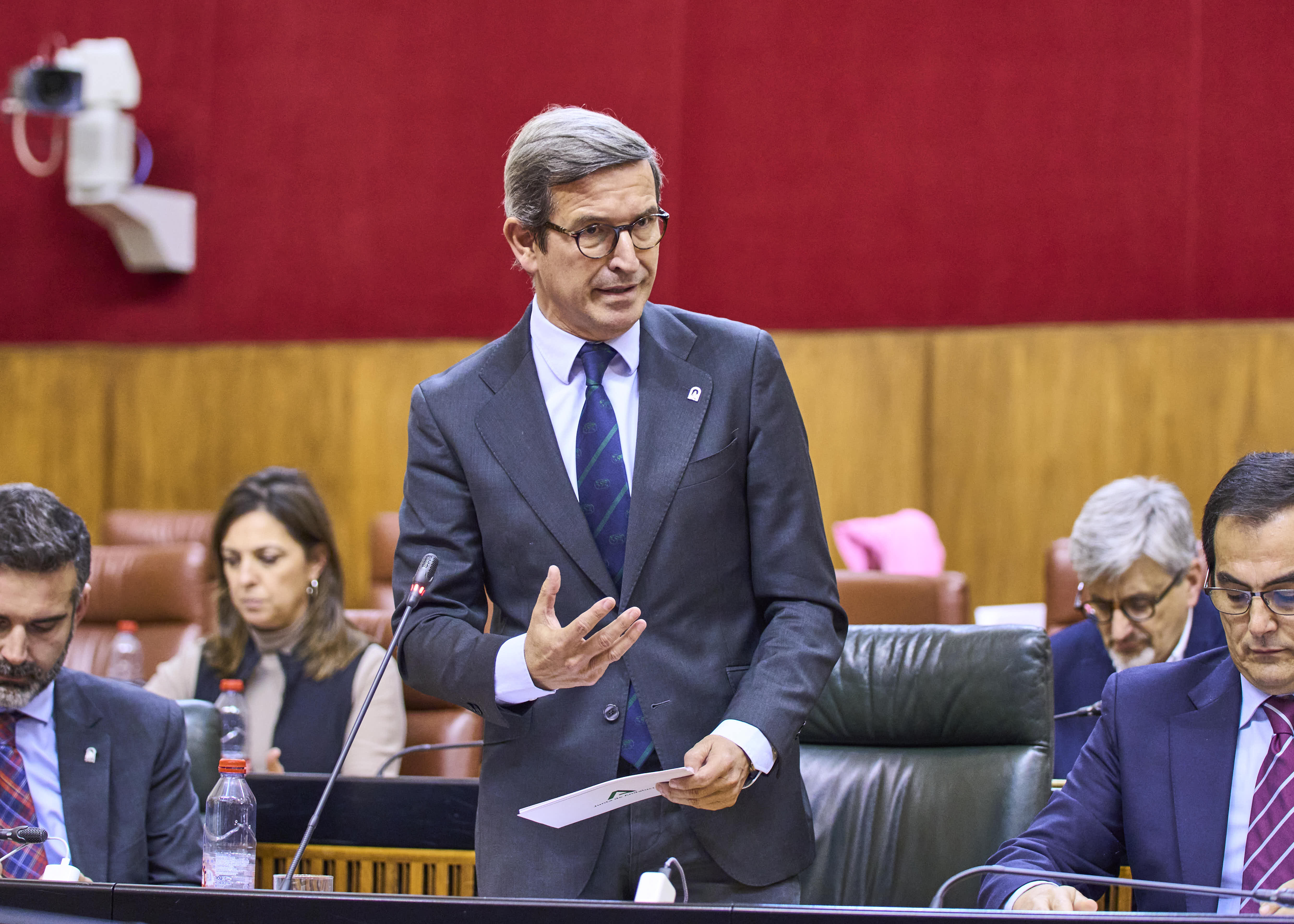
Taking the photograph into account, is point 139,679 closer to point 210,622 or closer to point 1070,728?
point 210,622

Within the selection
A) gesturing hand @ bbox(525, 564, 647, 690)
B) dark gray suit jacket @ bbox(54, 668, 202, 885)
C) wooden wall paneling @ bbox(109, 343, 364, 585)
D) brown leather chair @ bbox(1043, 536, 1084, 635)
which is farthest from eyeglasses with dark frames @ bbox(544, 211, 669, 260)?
wooden wall paneling @ bbox(109, 343, 364, 585)

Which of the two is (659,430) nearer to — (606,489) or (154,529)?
(606,489)

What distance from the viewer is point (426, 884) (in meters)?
2.04

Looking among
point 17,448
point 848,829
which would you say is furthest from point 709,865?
point 17,448

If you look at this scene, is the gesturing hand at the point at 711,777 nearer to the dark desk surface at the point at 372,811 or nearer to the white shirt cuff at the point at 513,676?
the white shirt cuff at the point at 513,676

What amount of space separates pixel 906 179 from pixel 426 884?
3268mm

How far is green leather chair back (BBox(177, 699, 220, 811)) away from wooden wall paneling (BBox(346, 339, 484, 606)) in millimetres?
2984

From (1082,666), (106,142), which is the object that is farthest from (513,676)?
(106,142)

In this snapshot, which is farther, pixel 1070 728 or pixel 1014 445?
pixel 1014 445

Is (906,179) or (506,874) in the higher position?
(906,179)

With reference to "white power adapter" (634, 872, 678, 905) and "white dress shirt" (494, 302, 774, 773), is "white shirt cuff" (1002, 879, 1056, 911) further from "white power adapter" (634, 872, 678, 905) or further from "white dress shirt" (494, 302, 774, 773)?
"white dress shirt" (494, 302, 774, 773)

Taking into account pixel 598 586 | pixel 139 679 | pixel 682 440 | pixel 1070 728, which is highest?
pixel 682 440

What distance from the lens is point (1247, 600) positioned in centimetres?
151

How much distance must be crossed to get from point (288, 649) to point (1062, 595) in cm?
183
